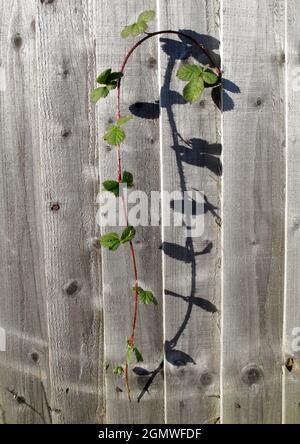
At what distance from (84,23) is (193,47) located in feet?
1.28

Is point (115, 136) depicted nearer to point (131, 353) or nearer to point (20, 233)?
point (20, 233)

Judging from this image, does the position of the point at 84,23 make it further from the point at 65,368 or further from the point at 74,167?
the point at 65,368

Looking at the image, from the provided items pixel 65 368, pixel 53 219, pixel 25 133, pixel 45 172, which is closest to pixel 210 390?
pixel 65 368

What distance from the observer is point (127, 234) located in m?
1.95

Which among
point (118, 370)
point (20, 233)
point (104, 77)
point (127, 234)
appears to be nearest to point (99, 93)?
point (104, 77)

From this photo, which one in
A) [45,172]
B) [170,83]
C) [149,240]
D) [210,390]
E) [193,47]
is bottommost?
[210,390]

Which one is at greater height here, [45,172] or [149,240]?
[45,172]

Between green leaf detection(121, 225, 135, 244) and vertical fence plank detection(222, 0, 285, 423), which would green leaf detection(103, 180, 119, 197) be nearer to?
green leaf detection(121, 225, 135, 244)

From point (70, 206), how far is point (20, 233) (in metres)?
0.21

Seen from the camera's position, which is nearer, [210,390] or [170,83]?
[170,83]

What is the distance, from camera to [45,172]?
201 cm

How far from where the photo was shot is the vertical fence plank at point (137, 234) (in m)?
1.95

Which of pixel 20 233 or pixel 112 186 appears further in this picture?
pixel 20 233

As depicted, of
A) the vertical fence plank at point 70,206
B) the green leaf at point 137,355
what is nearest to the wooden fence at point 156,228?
the vertical fence plank at point 70,206
